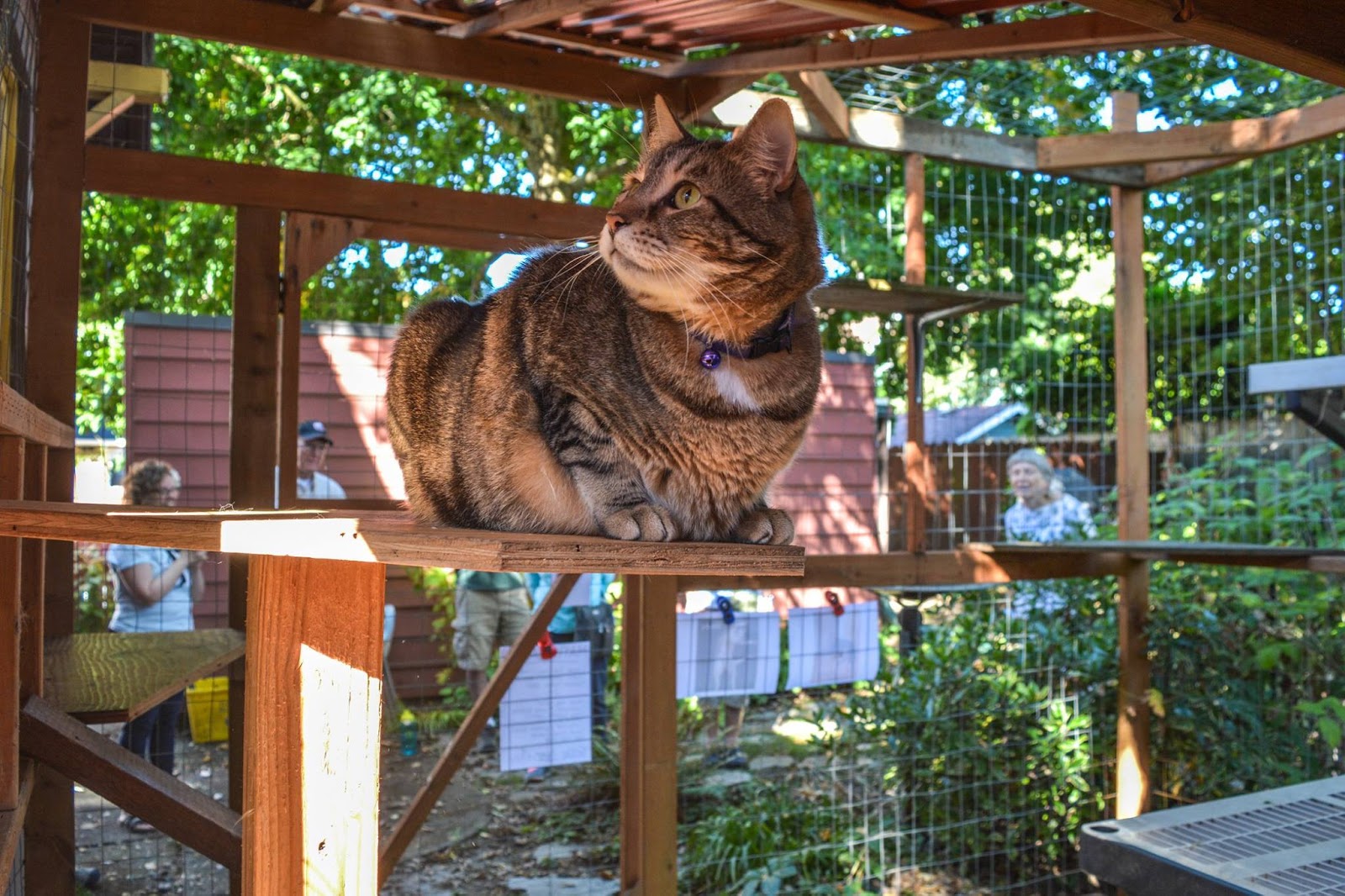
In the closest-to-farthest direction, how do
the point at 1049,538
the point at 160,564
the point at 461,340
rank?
the point at 461,340, the point at 160,564, the point at 1049,538

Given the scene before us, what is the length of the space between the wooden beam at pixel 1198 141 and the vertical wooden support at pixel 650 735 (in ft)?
8.96

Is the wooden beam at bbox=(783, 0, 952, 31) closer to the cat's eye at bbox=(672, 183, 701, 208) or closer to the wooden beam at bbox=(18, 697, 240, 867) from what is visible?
the cat's eye at bbox=(672, 183, 701, 208)

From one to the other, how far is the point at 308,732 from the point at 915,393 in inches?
128

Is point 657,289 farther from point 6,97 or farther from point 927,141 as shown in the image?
point 927,141

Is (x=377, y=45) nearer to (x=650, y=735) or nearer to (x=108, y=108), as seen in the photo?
(x=650, y=735)

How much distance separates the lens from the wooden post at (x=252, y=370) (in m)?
3.05

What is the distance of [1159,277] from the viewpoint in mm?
8555

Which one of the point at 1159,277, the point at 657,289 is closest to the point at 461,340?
the point at 657,289

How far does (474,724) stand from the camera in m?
3.56

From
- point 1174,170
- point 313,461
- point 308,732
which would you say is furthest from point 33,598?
point 1174,170

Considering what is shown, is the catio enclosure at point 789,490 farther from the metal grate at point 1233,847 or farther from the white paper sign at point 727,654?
the metal grate at point 1233,847

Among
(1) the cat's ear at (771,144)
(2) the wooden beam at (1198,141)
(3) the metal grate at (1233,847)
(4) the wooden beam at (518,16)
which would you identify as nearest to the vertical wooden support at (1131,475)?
(2) the wooden beam at (1198,141)

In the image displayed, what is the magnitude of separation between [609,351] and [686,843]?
3.64 m

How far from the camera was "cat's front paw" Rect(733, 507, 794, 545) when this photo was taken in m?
1.90
